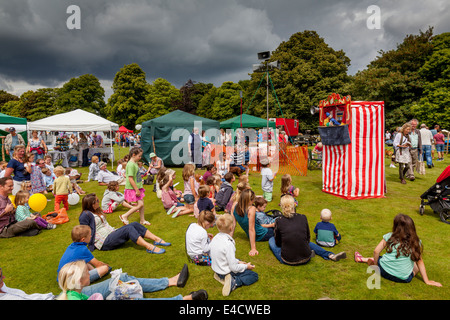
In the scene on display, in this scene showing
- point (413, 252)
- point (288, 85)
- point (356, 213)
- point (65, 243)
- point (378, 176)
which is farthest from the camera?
point (288, 85)

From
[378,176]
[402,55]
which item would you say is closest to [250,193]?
[378,176]

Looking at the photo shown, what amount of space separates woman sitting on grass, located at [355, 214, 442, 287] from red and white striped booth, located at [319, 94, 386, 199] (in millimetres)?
4722

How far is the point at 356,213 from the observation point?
6.87 meters

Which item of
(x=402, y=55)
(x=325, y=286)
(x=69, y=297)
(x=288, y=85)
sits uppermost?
(x=402, y=55)

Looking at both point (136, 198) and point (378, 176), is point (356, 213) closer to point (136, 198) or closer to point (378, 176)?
point (378, 176)

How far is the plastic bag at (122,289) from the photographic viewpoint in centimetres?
308

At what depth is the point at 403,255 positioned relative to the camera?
3.54 m

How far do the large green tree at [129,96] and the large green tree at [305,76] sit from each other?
76.2 feet

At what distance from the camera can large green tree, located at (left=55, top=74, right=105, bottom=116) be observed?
4919cm

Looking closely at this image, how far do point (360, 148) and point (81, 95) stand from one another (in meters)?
54.1

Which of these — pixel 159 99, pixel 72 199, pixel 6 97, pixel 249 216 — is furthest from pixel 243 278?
pixel 6 97

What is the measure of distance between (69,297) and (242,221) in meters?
3.02

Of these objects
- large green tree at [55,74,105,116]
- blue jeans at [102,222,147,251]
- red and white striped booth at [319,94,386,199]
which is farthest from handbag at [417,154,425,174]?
large green tree at [55,74,105,116]

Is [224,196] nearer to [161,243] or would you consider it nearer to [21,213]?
[161,243]
